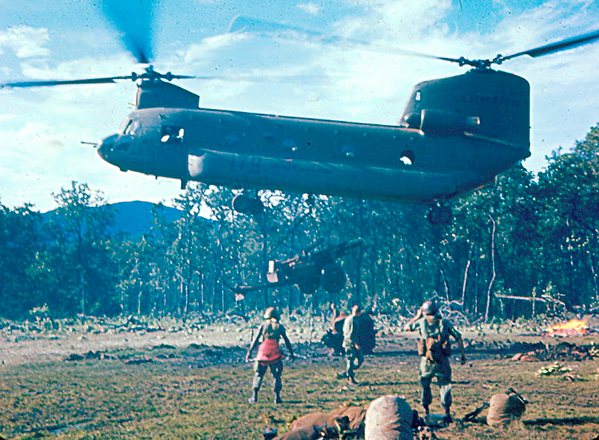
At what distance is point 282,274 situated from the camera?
22.5m

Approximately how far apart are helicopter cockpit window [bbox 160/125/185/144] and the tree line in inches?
413

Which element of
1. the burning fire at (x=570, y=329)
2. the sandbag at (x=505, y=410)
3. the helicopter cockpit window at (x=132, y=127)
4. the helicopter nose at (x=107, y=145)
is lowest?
the burning fire at (x=570, y=329)

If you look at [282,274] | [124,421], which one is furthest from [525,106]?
[124,421]

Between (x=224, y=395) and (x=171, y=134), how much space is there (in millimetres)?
10262

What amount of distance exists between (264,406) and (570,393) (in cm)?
578

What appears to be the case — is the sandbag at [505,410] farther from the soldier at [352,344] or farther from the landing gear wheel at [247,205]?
the landing gear wheel at [247,205]

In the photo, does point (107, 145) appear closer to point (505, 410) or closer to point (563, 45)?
point (563, 45)

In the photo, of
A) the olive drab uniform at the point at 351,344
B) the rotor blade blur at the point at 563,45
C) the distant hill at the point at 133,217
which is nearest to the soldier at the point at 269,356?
the olive drab uniform at the point at 351,344

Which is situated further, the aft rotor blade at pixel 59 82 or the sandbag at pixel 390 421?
the aft rotor blade at pixel 59 82

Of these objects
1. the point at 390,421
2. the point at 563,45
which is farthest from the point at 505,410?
the point at 563,45

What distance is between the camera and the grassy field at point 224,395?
742 cm

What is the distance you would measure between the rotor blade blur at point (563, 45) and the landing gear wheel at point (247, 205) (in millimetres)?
9964

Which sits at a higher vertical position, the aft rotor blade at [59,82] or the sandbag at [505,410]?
the aft rotor blade at [59,82]

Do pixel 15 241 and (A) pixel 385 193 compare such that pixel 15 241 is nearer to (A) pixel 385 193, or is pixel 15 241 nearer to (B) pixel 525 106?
(A) pixel 385 193
